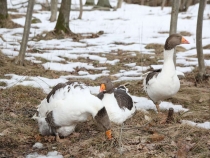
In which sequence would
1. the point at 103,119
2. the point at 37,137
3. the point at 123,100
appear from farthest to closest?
the point at 123,100 < the point at 37,137 < the point at 103,119

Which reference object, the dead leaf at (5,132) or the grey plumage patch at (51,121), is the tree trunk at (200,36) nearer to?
the grey plumage patch at (51,121)

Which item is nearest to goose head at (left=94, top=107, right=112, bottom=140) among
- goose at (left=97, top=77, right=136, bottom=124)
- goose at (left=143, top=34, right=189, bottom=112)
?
goose at (left=97, top=77, right=136, bottom=124)

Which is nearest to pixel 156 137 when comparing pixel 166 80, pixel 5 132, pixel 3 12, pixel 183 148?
pixel 183 148

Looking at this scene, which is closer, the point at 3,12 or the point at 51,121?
the point at 51,121

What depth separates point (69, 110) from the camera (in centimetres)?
429

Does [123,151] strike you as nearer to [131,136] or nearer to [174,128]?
[131,136]

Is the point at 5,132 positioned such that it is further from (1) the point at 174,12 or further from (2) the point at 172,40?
(1) the point at 174,12

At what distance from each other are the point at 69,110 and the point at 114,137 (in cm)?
65

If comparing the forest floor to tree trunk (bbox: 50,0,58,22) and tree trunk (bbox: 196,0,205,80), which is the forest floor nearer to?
tree trunk (bbox: 196,0,205,80)

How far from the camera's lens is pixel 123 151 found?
4.12 metres

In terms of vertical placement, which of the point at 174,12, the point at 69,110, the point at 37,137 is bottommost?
the point at 37,137

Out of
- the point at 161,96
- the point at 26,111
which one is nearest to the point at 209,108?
the point at 161,96

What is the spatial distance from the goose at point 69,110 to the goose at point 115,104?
2.44 feet

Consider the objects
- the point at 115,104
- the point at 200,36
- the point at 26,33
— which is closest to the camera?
the point at 115,104
